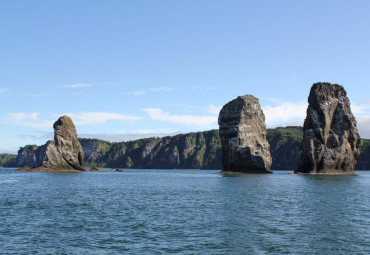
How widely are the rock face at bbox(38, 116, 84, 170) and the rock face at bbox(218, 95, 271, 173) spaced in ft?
221

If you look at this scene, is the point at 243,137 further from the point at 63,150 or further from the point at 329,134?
the point at 63,150

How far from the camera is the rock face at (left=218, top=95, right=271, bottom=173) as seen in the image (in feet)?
467

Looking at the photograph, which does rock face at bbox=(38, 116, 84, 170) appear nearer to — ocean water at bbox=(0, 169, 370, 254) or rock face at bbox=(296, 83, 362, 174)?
rock face at bbox=(296, 83, 362, 174)

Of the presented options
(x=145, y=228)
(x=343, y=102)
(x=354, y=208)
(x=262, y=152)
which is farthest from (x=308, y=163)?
(x=145, y=228)

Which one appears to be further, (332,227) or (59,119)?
(59,119)

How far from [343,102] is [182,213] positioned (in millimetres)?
119002

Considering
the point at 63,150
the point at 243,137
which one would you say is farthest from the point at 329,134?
the point at 63,150

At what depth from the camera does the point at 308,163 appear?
5261 inches

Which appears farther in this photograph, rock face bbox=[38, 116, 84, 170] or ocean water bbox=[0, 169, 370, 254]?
rock face bbox=[38, 116, 84, 170]

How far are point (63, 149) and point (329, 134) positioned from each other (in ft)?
359

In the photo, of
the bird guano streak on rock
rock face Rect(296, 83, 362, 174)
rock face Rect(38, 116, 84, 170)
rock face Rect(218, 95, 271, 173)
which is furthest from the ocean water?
rock face Rect(38, 116, 84, 170)

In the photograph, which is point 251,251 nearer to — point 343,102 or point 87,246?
point 87,246

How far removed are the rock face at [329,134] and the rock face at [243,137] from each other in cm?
1642

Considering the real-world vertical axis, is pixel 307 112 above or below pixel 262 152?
above
